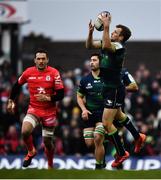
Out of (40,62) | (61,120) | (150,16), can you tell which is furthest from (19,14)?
(40,62)

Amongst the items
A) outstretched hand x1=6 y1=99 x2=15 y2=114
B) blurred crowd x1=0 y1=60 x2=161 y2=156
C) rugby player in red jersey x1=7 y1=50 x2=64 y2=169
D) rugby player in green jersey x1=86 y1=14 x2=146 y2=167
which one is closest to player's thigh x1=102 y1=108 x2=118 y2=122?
rugby player in green jersey x1=86 y1=14 x2=146 y2=167

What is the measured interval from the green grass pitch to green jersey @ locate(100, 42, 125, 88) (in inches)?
86.0

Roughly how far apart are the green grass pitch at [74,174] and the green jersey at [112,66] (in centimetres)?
218

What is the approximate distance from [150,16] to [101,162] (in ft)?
56.5

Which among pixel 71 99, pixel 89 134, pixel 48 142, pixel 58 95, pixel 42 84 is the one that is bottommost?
pixel 71 99

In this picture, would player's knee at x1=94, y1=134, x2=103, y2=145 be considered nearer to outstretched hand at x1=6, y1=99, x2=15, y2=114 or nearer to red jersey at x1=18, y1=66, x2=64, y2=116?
red jersey at x1=18, y1=66, x2=64, y2=116

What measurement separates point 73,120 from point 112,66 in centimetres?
892

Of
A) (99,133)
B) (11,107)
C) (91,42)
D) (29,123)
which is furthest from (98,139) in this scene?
(91,42)

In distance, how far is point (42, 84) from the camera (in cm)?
2217

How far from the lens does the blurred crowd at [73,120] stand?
29.0 m

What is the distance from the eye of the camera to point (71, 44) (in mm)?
38219

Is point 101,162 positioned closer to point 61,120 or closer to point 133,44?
point 61,120

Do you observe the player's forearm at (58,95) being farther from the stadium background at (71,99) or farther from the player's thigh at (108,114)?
the stadium background at (71,99)

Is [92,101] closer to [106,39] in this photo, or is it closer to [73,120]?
[106,39]
